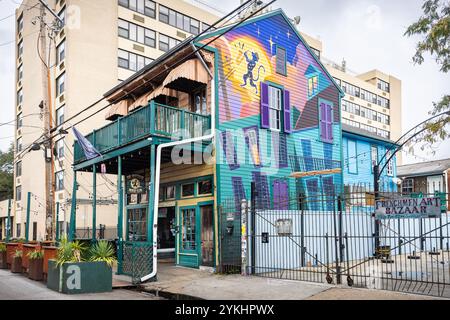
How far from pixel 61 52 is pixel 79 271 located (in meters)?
24.3

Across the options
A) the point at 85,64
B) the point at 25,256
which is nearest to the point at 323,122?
the point at 25,256

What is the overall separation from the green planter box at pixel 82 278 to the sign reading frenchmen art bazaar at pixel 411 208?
24.1 feet

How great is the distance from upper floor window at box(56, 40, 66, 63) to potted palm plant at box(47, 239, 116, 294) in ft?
73.7

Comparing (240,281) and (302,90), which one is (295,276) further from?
(302,90)

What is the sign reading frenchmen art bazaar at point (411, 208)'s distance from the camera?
10.3 meters

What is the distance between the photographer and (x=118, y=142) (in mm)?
15406

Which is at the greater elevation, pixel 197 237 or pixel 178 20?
pixel 178 20

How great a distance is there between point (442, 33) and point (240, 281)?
29.4 ft

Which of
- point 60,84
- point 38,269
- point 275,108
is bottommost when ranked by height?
point 38,269

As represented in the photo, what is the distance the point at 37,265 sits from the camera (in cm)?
1359

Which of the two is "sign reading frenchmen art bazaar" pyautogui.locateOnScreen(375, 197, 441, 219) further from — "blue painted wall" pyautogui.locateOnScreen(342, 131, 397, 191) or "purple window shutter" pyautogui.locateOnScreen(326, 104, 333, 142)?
"blue painted wall" pyautogui.locateOnScreen(342, 131, 397, 191)

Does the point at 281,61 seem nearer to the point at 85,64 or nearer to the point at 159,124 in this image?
the point at 159,124

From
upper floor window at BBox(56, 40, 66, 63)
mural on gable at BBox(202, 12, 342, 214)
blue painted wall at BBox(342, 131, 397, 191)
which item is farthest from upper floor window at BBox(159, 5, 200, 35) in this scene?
mural on gable at BBox(202, 12, 342, 214)

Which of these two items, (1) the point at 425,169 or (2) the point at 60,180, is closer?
(2) the point at 60,180
